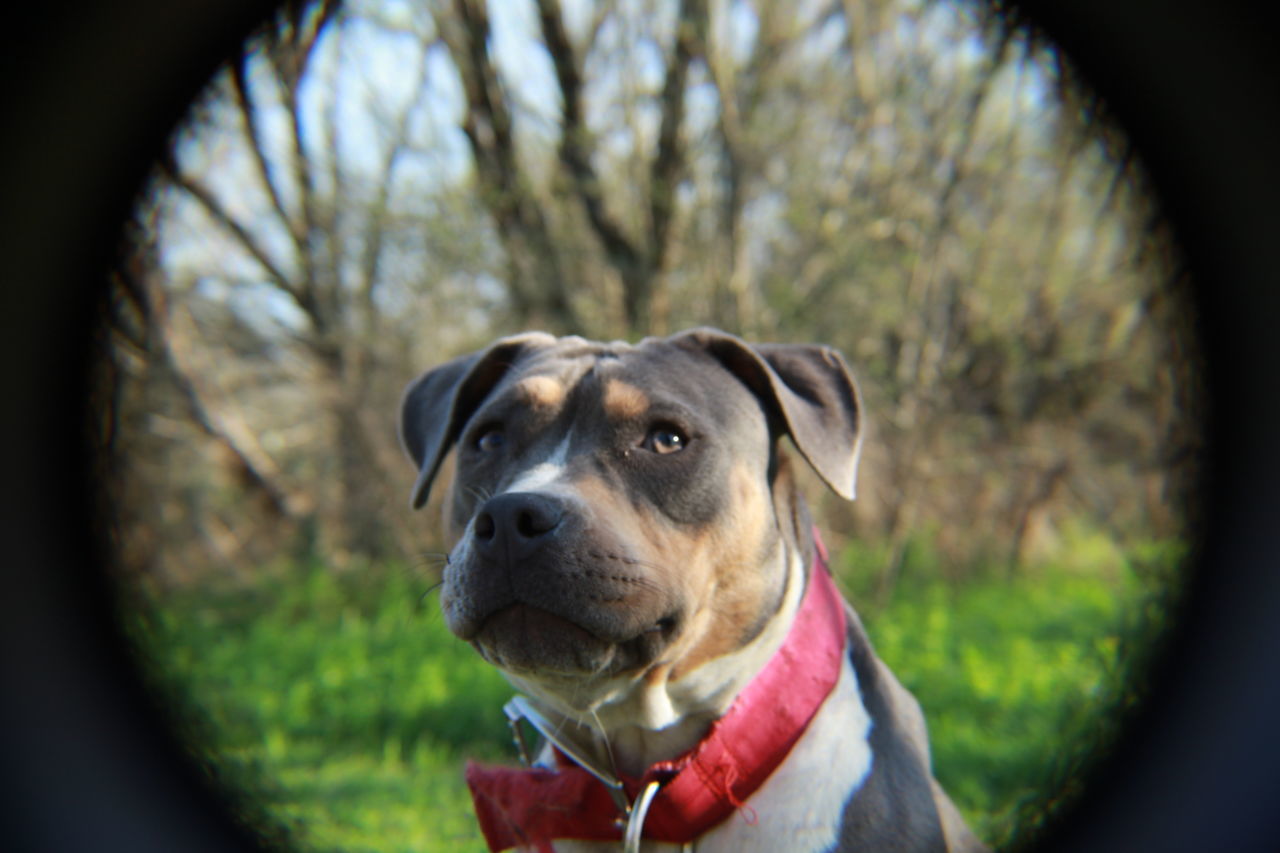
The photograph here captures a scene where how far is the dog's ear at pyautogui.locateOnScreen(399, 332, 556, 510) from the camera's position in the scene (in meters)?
3.00

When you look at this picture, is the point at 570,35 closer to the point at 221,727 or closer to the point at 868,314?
the point at 868,314

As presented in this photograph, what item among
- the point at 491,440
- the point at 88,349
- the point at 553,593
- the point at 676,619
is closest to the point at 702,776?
the point at 676,619

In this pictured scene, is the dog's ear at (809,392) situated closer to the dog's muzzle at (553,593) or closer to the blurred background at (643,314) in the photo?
the dog's muzzle at (553,593)

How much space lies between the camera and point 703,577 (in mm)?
2420

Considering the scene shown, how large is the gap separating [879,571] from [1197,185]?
17.1ft

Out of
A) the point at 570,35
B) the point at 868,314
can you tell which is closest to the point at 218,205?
the point at 570,35

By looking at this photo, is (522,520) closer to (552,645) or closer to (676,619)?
(552,645)

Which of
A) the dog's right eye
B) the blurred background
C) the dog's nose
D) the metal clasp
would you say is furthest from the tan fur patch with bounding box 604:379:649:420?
the blurred background

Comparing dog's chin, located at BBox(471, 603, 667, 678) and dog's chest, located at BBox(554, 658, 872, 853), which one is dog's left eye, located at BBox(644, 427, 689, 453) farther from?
dog's chest, located at BBox(554, 658, 872, 853)

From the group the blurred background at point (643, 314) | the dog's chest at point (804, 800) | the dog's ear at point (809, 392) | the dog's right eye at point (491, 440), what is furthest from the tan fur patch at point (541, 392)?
the blurred background at point (643, 314)

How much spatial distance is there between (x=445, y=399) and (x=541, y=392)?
544 mm

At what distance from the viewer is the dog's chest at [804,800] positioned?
7.66 feet

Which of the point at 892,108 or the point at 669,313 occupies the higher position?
the point at 892,108

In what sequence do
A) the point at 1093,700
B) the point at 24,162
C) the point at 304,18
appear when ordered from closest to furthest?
the point at 24,162 < the point at 1093,700 < the point at 304,18
